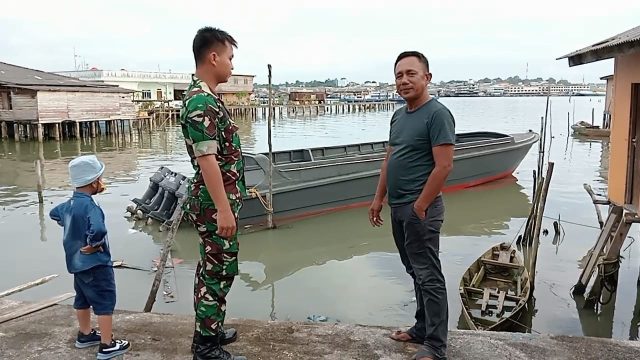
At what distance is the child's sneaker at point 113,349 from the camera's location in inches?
115

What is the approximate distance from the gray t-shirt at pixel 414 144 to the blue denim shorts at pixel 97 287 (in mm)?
1699

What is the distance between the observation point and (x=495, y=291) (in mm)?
6434

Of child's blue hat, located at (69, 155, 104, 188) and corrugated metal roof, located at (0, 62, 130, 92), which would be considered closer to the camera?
child's blue hat, located at (69, 155, 104, 188)

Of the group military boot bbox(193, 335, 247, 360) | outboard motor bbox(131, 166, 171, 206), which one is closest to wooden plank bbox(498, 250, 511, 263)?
military boot bbox(193, 335, 247, 360)

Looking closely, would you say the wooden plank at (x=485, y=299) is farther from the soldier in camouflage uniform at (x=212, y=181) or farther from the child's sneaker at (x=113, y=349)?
the child's sneaker at (x=113, y=349)

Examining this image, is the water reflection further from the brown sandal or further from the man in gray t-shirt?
the man in gray t-shirt

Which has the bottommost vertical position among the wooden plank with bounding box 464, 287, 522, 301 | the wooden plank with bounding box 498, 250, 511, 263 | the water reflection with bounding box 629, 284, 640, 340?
the water reflection with bounding box 629, 284, 640, 340

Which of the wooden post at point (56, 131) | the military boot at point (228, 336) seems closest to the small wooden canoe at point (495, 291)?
the military boot at point (228, 336)

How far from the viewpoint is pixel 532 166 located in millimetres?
20219

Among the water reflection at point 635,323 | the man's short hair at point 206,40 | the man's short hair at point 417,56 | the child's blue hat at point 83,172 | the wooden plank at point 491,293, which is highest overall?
the man's short hair at point 206,40

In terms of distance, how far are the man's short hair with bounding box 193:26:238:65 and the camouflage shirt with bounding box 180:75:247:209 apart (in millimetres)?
132

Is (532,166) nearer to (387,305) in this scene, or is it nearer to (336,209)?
(336,209)

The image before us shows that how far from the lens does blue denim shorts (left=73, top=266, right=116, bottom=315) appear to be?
9.65 ft

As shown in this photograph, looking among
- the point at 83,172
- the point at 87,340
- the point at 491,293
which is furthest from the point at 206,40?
the point at 491,293
